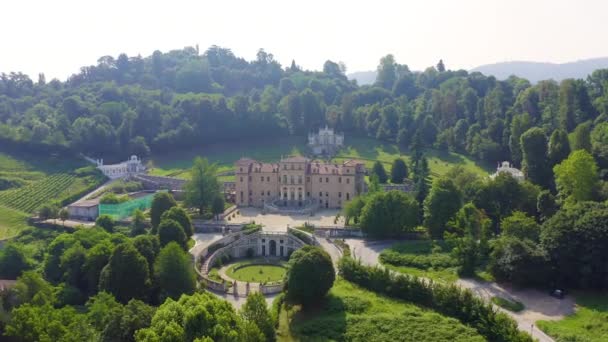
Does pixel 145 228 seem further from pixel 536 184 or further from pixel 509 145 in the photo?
pixel 509 145

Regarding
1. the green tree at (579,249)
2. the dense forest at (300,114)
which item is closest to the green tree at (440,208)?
the green tree at (579,249)

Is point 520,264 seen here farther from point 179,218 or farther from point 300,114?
point 300,114

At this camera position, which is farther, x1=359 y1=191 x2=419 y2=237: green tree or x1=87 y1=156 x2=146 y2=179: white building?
x1=87 y1=156 x2=146 y2=179: white building

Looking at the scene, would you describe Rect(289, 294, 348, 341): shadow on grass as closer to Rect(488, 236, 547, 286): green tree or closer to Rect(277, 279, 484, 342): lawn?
Rect(277, 279, 484, 342): lawn

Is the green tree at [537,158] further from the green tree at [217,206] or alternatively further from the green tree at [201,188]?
the green tree at [201,188]

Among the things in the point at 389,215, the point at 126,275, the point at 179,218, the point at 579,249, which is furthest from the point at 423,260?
the point at 179,218

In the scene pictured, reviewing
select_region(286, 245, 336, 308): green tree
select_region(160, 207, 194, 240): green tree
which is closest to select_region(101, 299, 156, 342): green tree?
select_region(286, 245, 336, 308): green tree
